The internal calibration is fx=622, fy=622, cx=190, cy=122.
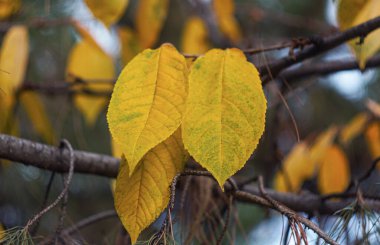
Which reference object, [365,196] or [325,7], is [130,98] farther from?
[325,7]

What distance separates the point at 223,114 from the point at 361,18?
1.28 feet

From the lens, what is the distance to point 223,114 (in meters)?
0.70

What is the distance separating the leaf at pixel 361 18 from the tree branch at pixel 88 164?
235 millimetres

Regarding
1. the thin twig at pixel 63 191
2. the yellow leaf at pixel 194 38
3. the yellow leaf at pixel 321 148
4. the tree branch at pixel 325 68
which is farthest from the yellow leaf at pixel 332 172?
the thin twig at pixel 63 191

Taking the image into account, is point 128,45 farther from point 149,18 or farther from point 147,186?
point 147,186

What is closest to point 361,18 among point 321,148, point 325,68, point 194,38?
point 325,68

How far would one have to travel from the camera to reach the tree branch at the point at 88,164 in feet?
2.93

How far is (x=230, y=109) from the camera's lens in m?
0.71

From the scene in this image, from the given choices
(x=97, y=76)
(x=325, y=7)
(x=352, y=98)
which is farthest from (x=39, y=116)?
(x=325, y=7)

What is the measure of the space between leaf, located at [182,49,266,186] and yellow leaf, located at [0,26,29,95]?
60cm

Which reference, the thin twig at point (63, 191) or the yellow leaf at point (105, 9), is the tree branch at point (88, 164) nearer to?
the thin twig at point (63, 191)

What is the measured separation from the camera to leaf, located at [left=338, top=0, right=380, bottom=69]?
938 mm

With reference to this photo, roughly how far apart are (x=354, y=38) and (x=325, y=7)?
192cm

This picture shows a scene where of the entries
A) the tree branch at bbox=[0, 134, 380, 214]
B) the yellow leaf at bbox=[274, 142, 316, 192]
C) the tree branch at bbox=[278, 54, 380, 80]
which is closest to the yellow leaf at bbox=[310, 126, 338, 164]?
the yellow leaf at bbox=[274, 142, 316, 192]
